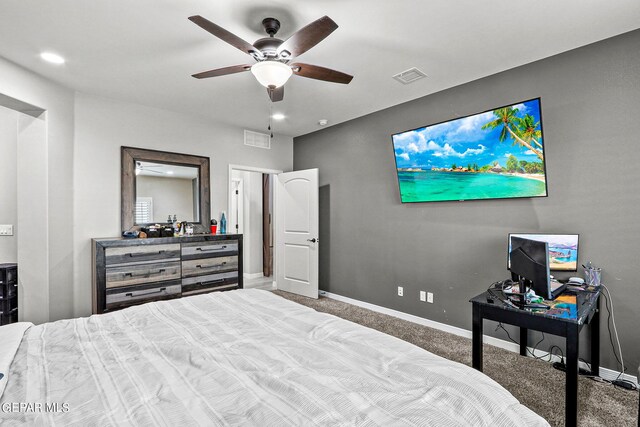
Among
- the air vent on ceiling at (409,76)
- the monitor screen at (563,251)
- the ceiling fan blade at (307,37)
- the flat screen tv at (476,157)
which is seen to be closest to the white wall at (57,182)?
the ceiling fan blade at (307,37)

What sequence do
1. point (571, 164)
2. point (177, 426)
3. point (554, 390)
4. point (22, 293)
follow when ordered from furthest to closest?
point (22, 293) < point (571, 164) < point (554, 390) < point (177, 426)

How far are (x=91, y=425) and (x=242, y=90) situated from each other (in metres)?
3.17

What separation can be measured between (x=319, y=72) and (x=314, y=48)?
0.41 metres

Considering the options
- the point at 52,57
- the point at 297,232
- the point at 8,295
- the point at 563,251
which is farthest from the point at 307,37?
the point at 8,295

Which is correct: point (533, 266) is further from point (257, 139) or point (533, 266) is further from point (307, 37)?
point (257, 139)

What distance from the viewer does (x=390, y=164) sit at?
13.1 feet

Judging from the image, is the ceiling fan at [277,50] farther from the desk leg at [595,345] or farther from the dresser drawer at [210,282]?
the desk leg at [595,345]

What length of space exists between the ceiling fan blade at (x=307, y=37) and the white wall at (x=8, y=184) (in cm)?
323

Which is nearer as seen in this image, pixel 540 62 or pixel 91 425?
pixel 91 425

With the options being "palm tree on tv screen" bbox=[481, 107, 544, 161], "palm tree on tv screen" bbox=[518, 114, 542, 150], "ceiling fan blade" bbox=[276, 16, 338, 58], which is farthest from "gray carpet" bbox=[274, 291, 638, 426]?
"ceiling fan blade" bbox=[276, 16, 338, 58]

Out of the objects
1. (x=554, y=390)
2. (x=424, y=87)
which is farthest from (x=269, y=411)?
(x=424, y=87)

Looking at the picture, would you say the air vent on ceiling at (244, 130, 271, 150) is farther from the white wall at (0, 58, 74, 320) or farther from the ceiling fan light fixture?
the ceiling fan light fixture

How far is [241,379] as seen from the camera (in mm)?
1114

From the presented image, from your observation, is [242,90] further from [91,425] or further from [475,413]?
[475,413]
